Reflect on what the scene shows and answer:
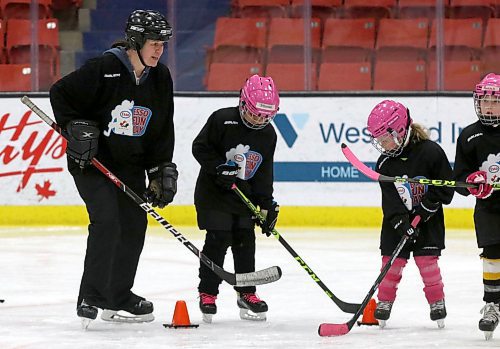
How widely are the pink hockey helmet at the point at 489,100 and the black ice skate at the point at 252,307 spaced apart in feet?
3.70

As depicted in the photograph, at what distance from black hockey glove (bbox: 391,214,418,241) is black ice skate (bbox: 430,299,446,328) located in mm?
263

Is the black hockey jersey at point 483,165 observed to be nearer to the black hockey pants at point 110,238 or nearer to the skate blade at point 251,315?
the skate blade at point 251,315

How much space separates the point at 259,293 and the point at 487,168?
4.69ft

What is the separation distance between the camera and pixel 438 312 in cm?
439

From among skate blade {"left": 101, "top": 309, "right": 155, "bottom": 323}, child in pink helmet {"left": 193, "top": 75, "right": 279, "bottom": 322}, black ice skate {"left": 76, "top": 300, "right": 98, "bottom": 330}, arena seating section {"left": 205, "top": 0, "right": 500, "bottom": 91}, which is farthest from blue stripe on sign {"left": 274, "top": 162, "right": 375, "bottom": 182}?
black ice skate {"left": 76, "top": 300, "right": 98, "bottom": 330}

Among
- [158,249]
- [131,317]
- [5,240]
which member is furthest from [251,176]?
[5,240]

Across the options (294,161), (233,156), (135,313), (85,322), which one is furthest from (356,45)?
(85,322)

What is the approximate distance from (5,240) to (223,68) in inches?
83.0

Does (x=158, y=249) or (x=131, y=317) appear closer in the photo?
(x=131, y=317)

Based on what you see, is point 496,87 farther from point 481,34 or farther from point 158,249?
point 481,34

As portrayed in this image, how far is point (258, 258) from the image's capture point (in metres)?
6.66

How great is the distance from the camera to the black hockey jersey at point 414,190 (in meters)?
4.44

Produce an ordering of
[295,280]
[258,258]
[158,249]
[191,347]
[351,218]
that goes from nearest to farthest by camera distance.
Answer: [191,347] < [295,280] < [258,258] < [158,249] < [351,218]

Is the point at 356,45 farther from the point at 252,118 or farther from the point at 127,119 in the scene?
the point at 127,119
